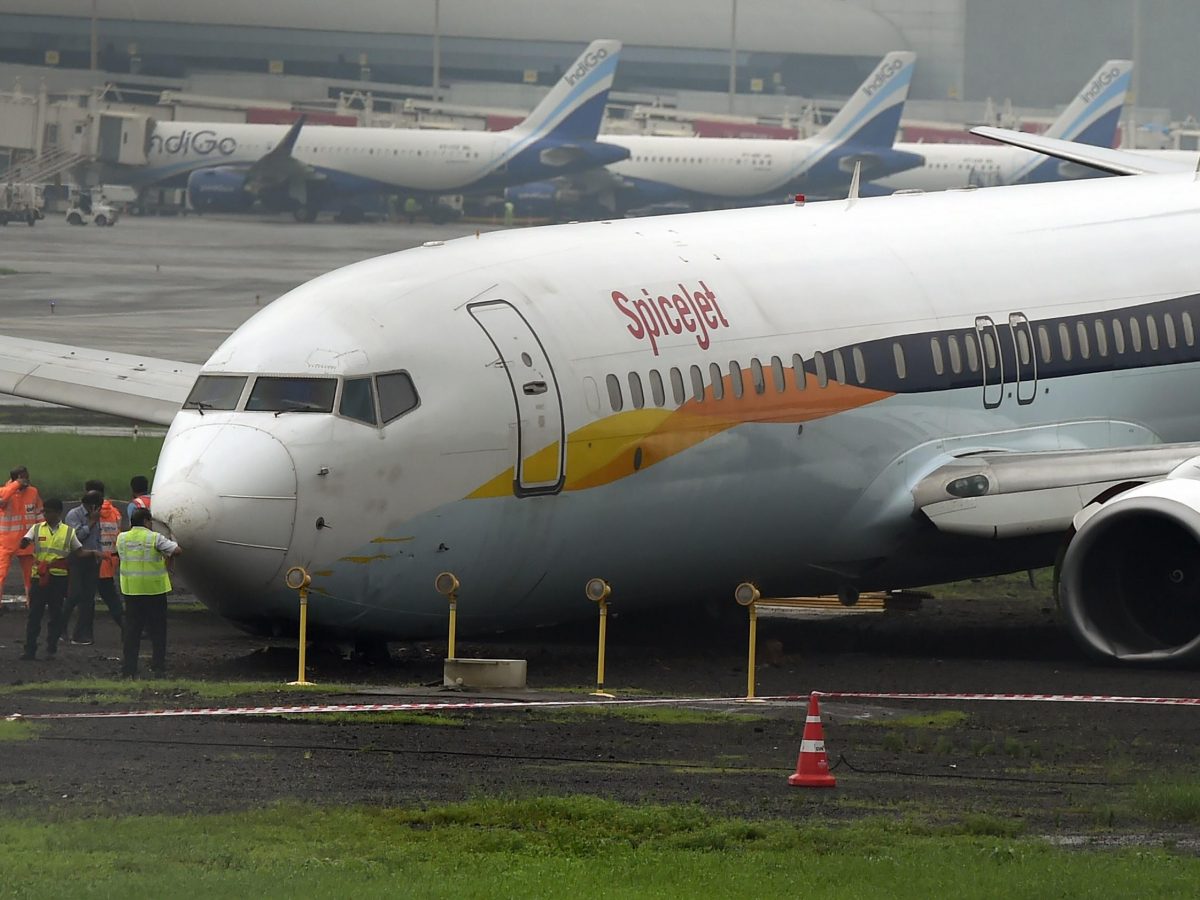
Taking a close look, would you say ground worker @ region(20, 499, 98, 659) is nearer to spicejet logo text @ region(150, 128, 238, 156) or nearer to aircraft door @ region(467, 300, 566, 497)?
aircraft door @ region(467, 300, 566, 497)

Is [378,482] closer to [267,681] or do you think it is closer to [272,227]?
[267,681]

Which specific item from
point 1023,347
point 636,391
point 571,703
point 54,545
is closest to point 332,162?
point 54,545

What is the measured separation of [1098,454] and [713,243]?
4.50 metres

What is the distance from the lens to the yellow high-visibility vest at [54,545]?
74.8ft

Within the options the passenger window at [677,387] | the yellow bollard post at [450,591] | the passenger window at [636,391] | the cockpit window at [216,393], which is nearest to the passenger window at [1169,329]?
the passenger window at [677,387]

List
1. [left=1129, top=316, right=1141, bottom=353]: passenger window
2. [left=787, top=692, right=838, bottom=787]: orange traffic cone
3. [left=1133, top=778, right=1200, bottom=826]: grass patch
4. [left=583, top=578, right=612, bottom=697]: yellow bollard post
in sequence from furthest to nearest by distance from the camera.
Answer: [left=1129, top=316, right=1141, bottom=353]: passenger window
[left=583, top=578, right=612, bottom=697]: yellow bollard post
[left=787, top=692, right=838, bottom=787]: orange traffic cone
[left=1133, top=778, right=1200, bottom=826]: grass patch

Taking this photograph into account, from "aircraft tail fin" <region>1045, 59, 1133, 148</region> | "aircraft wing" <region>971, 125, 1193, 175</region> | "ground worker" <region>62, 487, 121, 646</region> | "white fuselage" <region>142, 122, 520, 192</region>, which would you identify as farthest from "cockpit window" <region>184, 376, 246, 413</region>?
"aircraft tail fin" <region>1045, 59, 1133, 148</region>

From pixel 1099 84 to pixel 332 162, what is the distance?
1657 inches

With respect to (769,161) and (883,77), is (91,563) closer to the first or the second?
(769,161)

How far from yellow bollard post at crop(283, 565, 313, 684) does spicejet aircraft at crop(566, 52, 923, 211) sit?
8769 cm

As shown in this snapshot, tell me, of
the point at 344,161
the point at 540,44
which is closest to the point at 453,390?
the point at 344,161

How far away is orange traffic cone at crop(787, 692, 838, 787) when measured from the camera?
15070 millimetres

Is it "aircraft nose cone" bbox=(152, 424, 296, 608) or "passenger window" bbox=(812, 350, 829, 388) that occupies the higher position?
"passenger window" bbox=(812, 350, 829, 388)

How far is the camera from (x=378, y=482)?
1903 centimetres
